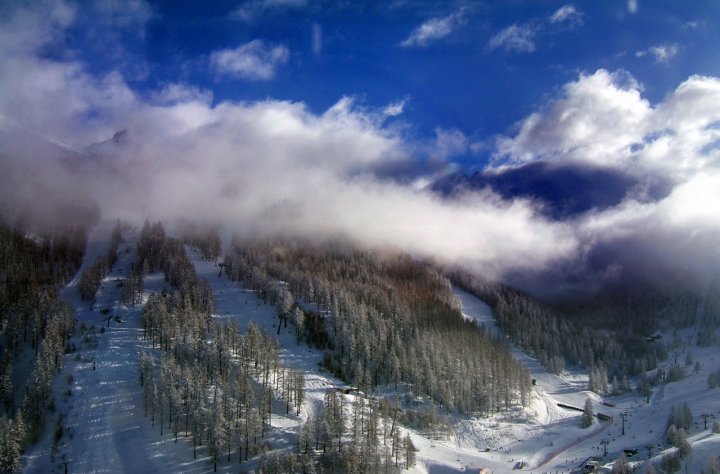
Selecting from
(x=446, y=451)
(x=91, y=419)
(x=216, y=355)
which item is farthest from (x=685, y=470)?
(x=91, y=419)

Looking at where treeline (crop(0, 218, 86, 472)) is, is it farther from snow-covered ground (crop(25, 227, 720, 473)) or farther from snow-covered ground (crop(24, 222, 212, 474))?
snow-covered ground (crop(25, 227, 720, 473))

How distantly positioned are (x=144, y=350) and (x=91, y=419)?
3010 cm

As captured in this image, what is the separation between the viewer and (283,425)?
119375mm

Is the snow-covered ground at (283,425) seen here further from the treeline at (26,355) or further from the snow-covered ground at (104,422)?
the treeline at (26,355)

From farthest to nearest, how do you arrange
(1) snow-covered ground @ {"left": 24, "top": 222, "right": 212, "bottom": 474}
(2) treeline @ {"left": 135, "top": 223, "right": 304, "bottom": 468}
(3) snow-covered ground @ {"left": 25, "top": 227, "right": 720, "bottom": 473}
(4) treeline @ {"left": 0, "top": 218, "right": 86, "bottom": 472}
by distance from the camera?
(2) treeline @ {"left": 135, "top": 223, "right": 304, "bottom": 468} → (3) snow-covered ground @ {"left": 25, "top": 227, "right": 720, "bottom": 473} → (4) treeline @ {"left": 0, "top": 218, "right": 86, "bottom": 472} → (1) snow-covered ground @ {"left": 24, "top": 222, "right": 212, "bottom": 474}

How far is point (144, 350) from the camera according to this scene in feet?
483

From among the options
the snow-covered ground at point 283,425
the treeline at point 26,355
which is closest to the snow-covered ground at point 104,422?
the snow-covered ground at point 283,425

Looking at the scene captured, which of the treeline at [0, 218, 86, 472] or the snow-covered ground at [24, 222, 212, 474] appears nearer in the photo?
the snow-covered ground at [24, 222, 212, 474]

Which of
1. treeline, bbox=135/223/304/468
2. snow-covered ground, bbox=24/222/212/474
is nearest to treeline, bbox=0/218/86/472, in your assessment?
snow-covered ground, bbox=24/222/212/474

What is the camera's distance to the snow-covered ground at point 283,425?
109 meters

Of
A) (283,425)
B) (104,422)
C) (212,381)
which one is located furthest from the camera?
(212,381)

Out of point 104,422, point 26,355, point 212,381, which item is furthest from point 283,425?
point 26,355

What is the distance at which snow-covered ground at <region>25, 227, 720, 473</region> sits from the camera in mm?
108625

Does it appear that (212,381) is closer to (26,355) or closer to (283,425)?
(283,425)
